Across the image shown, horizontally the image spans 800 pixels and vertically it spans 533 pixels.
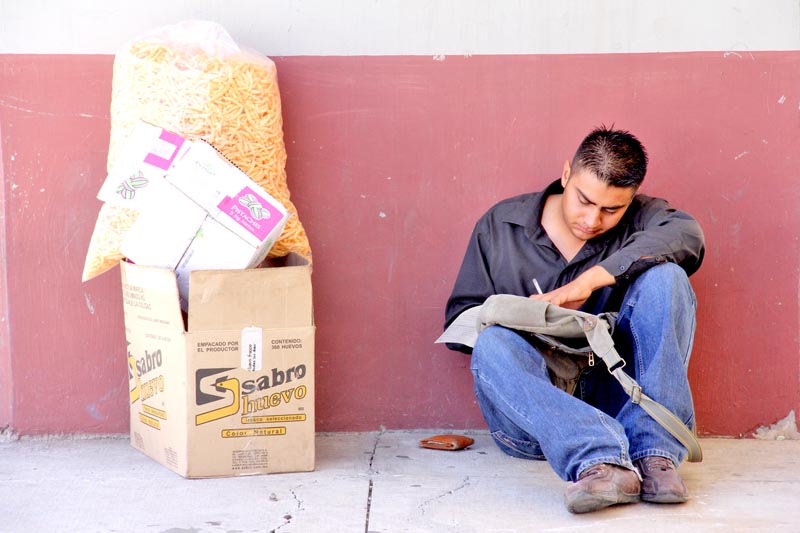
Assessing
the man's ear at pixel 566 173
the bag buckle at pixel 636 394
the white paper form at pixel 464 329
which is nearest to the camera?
the bag buckle at pixel 636 394

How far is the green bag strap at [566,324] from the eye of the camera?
2.27m

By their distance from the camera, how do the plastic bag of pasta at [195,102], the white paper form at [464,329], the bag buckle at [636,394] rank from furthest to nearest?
1. the white paper form at [464,329]
2. the plastic bag of pasta at [195,102]
3. the bag buckle at [636,394]

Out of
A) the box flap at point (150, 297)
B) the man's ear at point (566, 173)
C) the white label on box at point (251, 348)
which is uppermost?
the man's ear at point (566, 173)

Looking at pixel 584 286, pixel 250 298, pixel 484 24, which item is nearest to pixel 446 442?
pixel 584 286

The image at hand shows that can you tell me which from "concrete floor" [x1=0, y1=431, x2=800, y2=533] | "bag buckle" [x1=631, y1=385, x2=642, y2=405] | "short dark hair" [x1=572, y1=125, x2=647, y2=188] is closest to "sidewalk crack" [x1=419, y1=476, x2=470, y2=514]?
"concrete floor" [x1=0, y1=431, x2=800, y2=533]

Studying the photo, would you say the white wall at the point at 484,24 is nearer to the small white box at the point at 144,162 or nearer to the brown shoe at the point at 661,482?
the small white box at the point at 144,162

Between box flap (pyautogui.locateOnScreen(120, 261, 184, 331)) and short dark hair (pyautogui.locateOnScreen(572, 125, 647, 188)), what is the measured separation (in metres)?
1.17

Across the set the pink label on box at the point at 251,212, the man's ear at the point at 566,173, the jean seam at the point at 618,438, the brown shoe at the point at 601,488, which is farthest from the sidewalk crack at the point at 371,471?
the man's ear at the point at 566,173

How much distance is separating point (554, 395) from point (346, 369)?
2.88 feet

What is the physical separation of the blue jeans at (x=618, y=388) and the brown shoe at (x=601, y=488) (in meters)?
0.02

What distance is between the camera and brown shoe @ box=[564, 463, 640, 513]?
6.85 ft

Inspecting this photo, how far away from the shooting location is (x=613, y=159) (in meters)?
2.50

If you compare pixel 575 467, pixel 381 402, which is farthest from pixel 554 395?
pixel 381 402

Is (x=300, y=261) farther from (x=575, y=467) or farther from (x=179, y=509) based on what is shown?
(x=575, y=467)
